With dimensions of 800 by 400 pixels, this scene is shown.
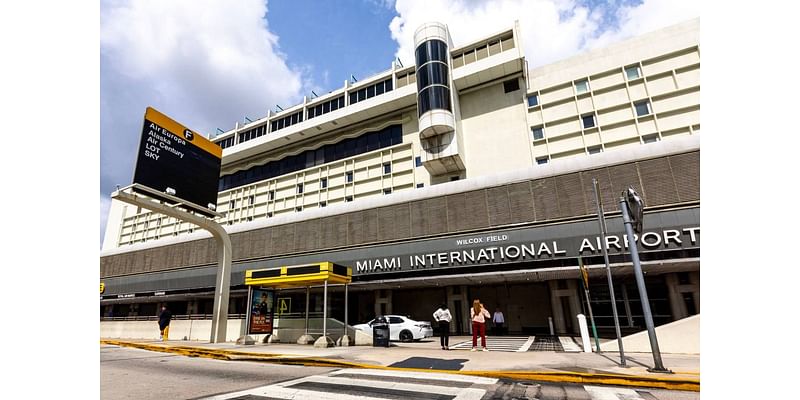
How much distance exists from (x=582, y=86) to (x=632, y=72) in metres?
3.44

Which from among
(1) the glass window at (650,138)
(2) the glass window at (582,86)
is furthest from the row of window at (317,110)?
(1) the glass window at (650,138)

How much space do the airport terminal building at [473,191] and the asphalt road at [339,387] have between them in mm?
11908

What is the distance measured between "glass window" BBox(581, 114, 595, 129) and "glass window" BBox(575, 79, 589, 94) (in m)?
2.19

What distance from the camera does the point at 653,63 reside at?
26.2 metres

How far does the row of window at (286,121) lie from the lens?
4084 cm

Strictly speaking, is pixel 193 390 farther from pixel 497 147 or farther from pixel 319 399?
pixel 497 147

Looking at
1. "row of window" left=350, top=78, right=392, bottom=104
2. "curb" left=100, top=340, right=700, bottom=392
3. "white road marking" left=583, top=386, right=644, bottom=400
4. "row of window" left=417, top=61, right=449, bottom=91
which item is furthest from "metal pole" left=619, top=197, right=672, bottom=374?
"row of window" left=350, top=78, right=392, bottom=104

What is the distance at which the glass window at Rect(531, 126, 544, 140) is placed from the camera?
94.4ft

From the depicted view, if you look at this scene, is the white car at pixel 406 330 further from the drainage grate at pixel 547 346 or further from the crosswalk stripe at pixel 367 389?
the crosswalk stripe at pixel 367 389

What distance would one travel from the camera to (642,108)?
25969 millimetres

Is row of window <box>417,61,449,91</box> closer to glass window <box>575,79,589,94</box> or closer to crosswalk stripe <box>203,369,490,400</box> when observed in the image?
glass window <box>575,79,589,94</box>

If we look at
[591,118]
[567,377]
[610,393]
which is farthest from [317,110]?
[610,393]

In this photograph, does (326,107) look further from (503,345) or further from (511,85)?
(503,345)
